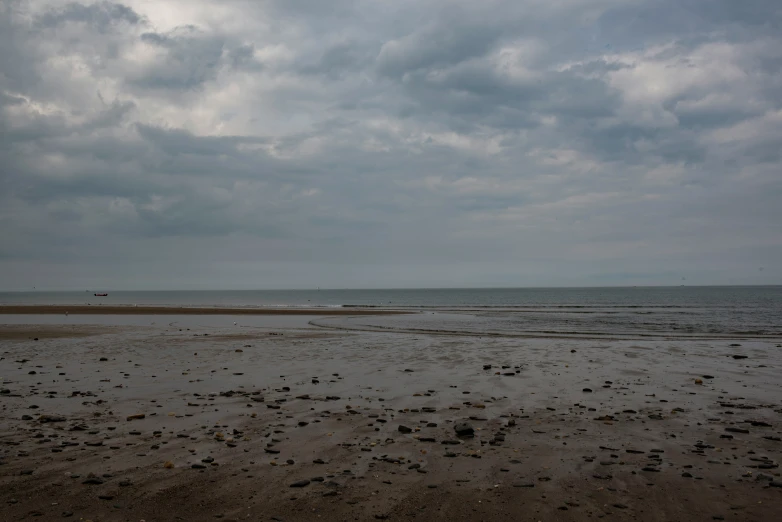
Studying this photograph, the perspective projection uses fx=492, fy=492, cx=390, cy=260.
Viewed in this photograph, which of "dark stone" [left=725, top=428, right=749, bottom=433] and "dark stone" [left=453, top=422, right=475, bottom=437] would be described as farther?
"dark stone" [left=725, top=428, right=749, bottom=433]

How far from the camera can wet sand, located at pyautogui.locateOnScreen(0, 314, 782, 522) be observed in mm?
6535

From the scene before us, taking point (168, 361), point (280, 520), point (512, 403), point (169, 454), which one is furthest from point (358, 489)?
point (168, 361)

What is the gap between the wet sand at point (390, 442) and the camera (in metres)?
6.54

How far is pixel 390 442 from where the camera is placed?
9172 millimetres

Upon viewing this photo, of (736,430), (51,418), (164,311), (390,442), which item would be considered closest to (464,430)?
(390,442)

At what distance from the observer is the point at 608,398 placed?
13141mm

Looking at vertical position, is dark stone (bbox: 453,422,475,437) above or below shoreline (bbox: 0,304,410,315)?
above

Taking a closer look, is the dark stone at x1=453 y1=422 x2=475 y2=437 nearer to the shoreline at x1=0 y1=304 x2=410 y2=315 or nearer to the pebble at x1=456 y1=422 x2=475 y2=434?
the pebble at x1=456 y1=422 x2=475 y2=434

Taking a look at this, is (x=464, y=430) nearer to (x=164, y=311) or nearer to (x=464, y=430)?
(x=464, y=430)

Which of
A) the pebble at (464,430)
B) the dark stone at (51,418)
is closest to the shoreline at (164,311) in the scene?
the dark stone at (51,418)

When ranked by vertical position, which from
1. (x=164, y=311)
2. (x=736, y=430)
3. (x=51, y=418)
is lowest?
(x=164, y=311)

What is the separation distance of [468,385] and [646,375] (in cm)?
666

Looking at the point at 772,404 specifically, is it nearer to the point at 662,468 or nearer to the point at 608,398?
the point at 608,398

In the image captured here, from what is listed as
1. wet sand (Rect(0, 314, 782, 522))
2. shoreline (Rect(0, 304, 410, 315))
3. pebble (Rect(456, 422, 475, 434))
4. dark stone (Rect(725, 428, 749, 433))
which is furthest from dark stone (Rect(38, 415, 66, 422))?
shoreline (Rect(0, 304, 410, 315))
